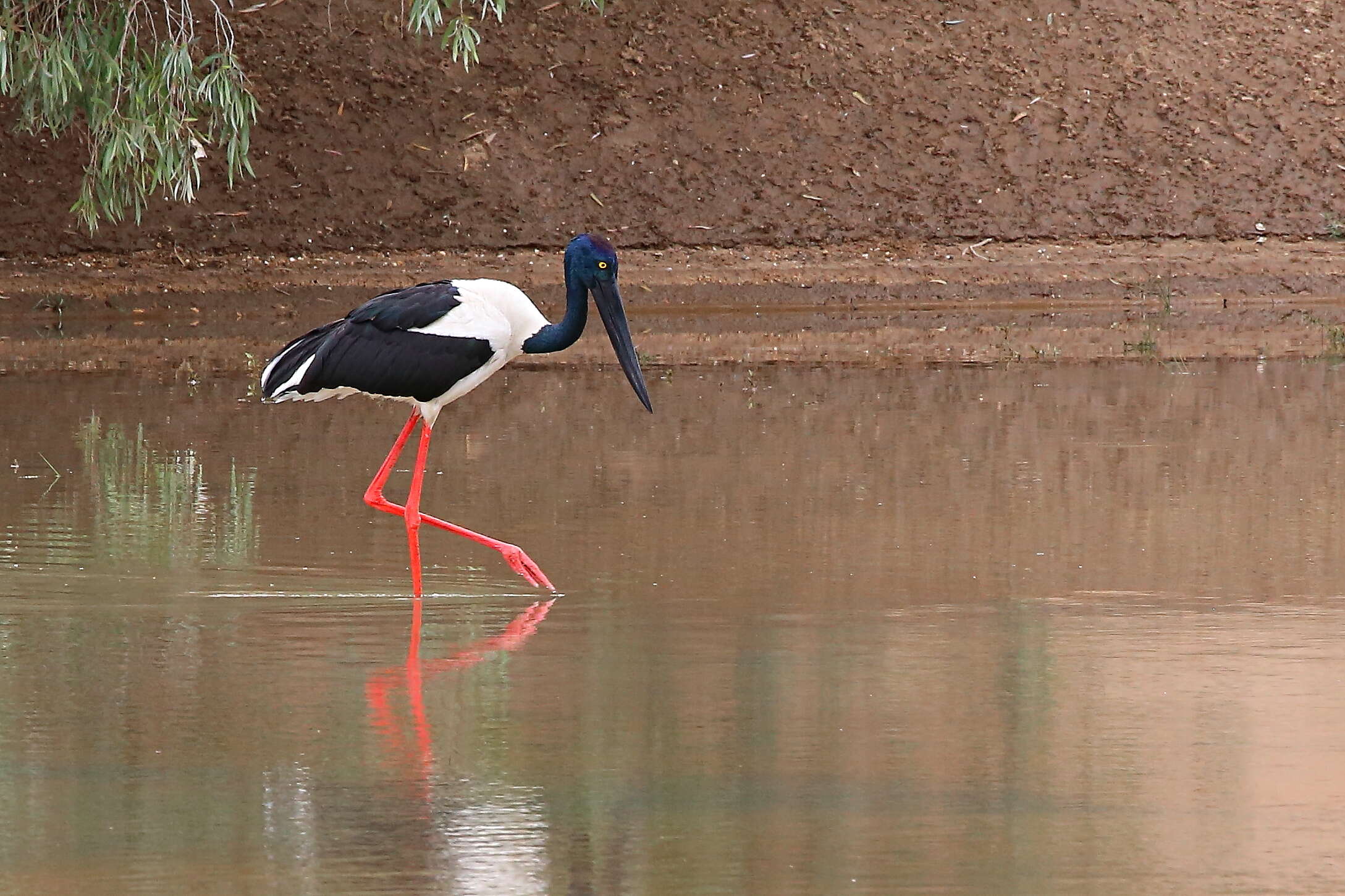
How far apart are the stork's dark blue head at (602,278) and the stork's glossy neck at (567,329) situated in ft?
0.10

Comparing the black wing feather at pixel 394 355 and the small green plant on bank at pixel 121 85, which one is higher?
the small green plant on bank at pixel 121 85

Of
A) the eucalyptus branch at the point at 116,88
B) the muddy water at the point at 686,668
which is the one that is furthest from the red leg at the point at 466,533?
the eucalyptus branch at the point at 116,88


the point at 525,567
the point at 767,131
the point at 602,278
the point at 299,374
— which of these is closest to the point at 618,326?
the point at 602,278

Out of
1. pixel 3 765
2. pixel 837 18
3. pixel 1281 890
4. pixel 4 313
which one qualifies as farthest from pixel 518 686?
pixel 837 18

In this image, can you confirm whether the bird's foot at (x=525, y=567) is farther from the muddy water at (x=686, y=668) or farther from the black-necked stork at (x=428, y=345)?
the black-necked stork at (x=428, y=345)

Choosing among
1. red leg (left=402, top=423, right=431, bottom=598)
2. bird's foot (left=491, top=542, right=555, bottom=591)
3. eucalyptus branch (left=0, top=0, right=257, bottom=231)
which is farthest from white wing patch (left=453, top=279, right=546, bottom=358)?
eucalyptus branch (left=0, top=0, right=257, bottom=231)

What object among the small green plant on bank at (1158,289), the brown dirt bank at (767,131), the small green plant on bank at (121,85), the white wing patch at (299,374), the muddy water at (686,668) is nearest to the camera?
the muddy water at (686,668)

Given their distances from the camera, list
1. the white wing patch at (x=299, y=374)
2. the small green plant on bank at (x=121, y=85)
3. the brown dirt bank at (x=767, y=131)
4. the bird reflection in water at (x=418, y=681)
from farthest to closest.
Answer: the brown dirt bank at (x=767, y=131) < the small green plant on bank at (x=121, y=85) < the white wing patch at (x=299, y=374) < the bird reflection in water at (x=418, y=681)

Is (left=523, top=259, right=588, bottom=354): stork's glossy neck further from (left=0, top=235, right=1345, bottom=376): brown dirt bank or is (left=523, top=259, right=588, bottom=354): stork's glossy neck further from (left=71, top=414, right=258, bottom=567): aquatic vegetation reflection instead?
(left=0, top=235, right=1345, bottom=376): brown dirt bank

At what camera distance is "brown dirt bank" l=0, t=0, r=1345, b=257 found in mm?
20688

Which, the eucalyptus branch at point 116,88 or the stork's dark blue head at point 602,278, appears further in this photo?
the eucalyptus branch at point 116,88

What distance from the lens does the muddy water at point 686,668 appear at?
181 inches

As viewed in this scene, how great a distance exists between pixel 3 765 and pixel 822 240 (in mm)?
15853

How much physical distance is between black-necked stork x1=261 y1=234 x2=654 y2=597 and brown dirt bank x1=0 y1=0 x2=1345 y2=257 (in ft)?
39.1
